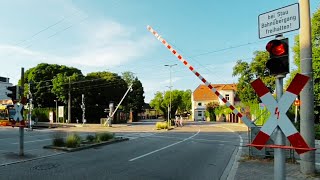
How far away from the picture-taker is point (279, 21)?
15.6 ft

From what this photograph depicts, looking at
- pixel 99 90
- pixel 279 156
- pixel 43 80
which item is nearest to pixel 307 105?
pixel 279 156

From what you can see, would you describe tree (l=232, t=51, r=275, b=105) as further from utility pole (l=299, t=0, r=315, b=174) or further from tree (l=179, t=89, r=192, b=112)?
tree (l=179, t=89, r=192, b=112)

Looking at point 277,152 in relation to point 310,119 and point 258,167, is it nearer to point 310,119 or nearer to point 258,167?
point 310,119

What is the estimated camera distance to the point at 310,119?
340 inches

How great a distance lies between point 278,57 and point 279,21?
0.56 m

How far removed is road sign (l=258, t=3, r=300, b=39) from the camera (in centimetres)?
461

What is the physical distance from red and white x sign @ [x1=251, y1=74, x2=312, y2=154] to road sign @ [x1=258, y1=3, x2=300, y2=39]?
30.3 inches

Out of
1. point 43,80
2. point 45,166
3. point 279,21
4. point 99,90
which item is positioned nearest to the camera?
point 279,21

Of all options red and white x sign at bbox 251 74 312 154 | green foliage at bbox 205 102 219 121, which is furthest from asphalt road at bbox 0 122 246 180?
green foliage at bbox 205 102 219 121

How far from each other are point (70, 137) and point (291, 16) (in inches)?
547

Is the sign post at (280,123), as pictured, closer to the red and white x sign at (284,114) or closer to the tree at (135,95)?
the red and white x sign at (284,114)

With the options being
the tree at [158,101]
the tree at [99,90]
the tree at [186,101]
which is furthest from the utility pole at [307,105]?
the tree at [186,101]

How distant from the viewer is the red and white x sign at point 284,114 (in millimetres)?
4215

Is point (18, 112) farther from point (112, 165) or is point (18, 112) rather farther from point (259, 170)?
point (259, 170)
